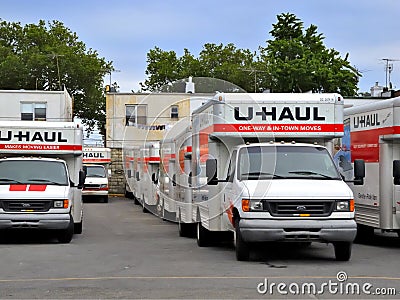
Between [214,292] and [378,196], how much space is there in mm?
7111

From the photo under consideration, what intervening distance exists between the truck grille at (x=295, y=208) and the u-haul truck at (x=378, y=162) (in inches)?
107

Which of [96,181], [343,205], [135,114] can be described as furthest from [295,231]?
[135,114]

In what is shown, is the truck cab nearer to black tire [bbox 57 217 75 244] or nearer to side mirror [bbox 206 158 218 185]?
black tire [bbox 57 217 75 244]

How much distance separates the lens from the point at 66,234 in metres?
17.0

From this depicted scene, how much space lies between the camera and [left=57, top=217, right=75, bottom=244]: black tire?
55.5ft

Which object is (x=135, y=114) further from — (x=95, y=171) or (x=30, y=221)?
(x=30, y=221)

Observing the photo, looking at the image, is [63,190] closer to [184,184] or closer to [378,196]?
[184,184]

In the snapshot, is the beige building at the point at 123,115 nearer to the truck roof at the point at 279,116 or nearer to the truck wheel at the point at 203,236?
the truck wheel at the point at 203,236

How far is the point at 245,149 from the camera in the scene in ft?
45.7

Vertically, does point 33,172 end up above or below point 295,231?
above

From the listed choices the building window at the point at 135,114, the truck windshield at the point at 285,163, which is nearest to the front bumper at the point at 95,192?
the building window at the point at 135,114

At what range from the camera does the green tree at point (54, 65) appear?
59.8 m

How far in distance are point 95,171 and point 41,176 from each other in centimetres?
2256

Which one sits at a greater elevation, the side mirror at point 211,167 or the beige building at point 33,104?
the beige building at point 33,104
